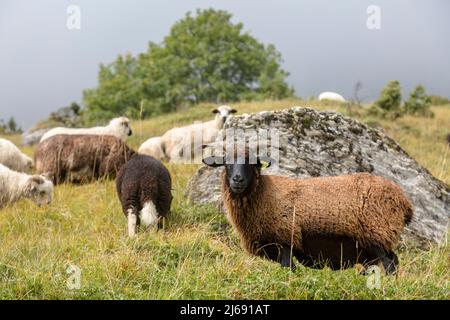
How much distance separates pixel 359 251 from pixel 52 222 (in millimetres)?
5520

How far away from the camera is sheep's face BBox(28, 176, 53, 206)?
11.6 m

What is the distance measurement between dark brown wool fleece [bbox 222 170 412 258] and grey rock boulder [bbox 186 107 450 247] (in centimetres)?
242

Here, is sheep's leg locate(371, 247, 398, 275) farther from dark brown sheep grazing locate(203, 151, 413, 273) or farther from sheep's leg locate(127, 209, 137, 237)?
sheep's leg locate(127, 209, 137, 237)

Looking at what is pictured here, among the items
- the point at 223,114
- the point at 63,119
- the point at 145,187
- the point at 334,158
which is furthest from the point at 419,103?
the point at 145,187

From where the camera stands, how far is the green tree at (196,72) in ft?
143

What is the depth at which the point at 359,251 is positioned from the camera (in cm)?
679

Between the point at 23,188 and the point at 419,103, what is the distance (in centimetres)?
2039

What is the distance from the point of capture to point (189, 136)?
1681 cm

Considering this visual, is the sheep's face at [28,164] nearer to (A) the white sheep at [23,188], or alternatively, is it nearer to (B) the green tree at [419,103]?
(A) the white sheep at [23,188]

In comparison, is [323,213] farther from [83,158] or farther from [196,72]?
[196,72]

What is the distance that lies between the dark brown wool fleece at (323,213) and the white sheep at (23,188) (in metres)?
5.91

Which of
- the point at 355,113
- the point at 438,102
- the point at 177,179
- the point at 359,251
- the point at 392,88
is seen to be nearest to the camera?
the point at 359,251
